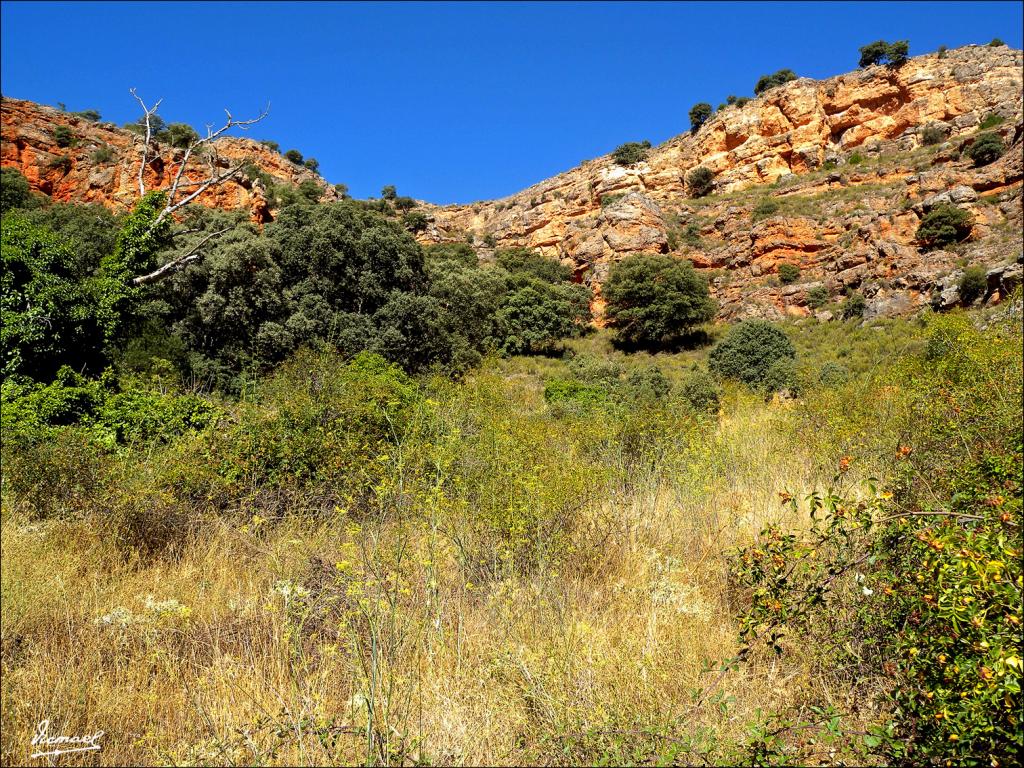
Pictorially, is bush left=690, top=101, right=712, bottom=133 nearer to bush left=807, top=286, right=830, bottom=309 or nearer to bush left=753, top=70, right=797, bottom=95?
bush left=753, top=70, right=797, bottom=95

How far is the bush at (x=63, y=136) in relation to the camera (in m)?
30.0

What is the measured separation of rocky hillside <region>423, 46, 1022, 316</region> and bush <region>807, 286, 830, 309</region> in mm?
277

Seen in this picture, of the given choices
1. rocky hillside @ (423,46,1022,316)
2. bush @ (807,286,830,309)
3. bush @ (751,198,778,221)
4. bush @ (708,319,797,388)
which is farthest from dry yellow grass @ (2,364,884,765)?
bush @ (751,198,778,221)

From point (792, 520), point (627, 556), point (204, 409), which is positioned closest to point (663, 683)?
point (627, 556)

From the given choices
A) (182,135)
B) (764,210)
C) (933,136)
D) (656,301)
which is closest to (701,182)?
(764,210)

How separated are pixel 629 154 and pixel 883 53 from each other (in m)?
19.6

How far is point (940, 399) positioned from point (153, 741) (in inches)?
278

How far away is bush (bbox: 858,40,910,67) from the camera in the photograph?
130 feet

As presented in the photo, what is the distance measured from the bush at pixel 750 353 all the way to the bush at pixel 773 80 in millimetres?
34145

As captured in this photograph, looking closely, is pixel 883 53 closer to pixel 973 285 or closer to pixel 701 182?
pixel 701 182

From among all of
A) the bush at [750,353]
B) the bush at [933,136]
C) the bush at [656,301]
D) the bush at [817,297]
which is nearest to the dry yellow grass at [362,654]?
the bush at [750,353]

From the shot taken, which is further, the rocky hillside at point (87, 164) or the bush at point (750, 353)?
the rocky hillside at point (87, 164)

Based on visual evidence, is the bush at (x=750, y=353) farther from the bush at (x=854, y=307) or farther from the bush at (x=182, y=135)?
the bush at (x=182, y=135)

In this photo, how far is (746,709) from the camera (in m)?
2.42
